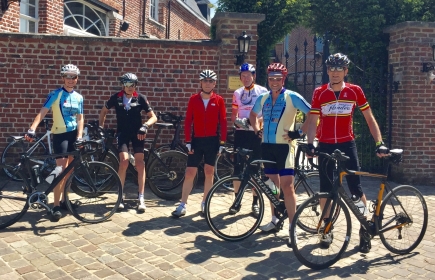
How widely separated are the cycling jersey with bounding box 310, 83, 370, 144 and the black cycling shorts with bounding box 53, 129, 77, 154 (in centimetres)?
295

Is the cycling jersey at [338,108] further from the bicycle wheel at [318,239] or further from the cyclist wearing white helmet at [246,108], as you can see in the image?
the cyclist wearing white helmet at [246,108]

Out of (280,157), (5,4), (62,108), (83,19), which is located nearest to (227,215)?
(280,157)

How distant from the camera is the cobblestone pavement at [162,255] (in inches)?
162

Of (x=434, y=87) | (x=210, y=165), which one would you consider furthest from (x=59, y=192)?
(x=434, y=87)

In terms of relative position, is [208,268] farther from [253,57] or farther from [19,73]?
[19,73]

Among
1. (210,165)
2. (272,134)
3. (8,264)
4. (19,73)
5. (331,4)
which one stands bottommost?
(8,264)

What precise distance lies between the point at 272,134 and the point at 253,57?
289cm

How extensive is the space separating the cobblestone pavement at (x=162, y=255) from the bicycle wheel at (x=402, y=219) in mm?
129

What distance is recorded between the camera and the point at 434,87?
8.04 metres

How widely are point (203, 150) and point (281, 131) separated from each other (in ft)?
4.03

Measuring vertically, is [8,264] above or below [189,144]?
below

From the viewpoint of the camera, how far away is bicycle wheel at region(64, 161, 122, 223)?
5410 mm

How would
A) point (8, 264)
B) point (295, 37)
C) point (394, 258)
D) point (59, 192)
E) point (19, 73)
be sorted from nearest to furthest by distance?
point (8, 264), point (394, 258), point (59, 192), point (19, 73), point (295, 37)

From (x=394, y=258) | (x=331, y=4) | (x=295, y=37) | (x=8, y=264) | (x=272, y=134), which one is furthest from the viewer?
(x=295, y=37)
